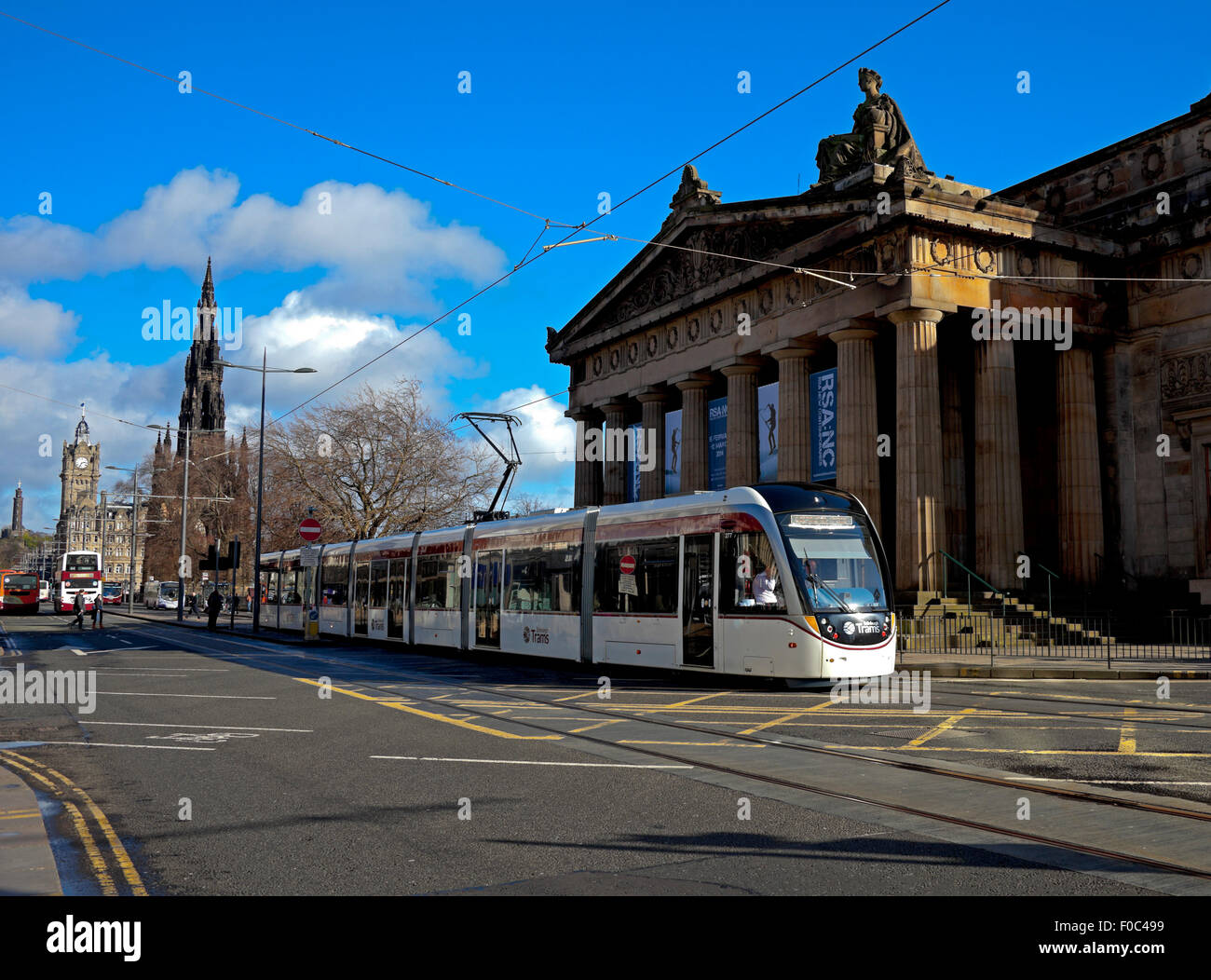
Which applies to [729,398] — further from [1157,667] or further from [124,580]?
[124,580]

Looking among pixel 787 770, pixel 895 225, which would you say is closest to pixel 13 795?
pixel 787 770

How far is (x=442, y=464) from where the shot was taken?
49.9 metres

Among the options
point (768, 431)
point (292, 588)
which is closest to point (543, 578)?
point (768, 431)

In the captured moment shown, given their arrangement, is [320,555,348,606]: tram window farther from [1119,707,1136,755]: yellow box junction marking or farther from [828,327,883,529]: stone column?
[1119,707,1136,755]: yellow box junction marking

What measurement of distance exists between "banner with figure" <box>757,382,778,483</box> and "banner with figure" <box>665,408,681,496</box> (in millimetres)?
4528

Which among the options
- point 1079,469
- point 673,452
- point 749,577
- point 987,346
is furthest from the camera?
point 673,452

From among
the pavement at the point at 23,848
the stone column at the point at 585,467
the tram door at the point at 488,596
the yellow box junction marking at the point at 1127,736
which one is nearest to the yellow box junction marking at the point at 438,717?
the pavement at the point at 23,848

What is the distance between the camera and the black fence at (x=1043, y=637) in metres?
23.6

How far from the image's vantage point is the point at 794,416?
3180 cm

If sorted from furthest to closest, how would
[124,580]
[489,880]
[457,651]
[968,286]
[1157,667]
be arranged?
[124,580], [968,286], [457,651], [1157,667], [489,880]

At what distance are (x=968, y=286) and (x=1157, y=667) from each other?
→ 12.6m

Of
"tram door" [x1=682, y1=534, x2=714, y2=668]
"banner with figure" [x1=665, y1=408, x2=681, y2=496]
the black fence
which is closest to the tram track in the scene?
"tram door" [x1=682, y1=534, x2=714, y2=668]

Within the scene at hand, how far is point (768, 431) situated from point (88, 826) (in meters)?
28.1

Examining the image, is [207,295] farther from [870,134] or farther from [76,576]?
[870,134]
